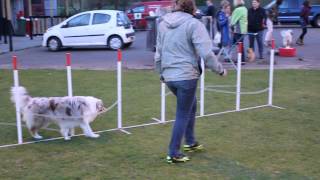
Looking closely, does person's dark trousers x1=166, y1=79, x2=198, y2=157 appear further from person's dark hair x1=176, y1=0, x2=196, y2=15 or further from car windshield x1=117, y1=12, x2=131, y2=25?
car windshield x1=117, y1=12, x2=131, y2=25

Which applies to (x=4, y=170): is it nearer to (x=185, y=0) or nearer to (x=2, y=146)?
(x=2, y=146)

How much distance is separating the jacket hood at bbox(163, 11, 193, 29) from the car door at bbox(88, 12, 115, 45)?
13381 millimetres

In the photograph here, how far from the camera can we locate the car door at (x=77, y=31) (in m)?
18.5

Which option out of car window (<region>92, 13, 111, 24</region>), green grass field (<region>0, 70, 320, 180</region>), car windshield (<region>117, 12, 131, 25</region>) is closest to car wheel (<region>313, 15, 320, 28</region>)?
car windshield (<region>117, 12, 131, 25</region>)

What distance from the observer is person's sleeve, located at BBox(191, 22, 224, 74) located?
16.2 feet

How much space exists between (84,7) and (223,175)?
30.6 meters

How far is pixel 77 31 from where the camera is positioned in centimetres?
1850

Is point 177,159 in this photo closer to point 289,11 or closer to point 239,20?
point 239,20

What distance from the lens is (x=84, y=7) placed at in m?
34.2

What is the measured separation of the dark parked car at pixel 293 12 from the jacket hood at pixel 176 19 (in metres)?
23.4

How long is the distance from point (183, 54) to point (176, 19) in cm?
38

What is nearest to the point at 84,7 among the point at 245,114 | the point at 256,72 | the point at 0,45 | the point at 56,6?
the point at 56,6

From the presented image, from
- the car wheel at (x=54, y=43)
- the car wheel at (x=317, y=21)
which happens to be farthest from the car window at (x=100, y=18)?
the car wheel at (x=317, y=21)

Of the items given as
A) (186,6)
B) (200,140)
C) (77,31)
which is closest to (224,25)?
(77,31)
